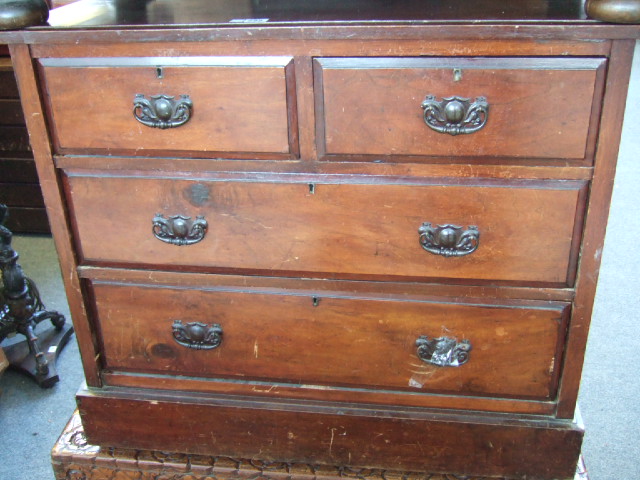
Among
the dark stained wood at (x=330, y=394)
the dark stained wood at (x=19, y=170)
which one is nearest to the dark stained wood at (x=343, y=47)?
the dark stained wood at (x=330, y=394)

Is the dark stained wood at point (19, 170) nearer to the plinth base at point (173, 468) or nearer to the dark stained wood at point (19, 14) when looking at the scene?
the plinth base at point (173, 468)

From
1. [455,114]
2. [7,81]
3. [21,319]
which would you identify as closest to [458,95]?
[455,114]

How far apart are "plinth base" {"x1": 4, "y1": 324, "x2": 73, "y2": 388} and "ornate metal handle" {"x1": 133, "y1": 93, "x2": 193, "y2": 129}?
3.36ft

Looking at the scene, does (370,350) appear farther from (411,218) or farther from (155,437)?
(155,437)

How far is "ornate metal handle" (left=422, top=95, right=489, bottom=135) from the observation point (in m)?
1.02

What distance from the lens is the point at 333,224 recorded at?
3.77 feet

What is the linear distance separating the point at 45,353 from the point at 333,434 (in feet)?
3.28

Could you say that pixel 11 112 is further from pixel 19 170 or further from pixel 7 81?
pixel 19 170

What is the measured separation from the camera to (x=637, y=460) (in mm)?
1557

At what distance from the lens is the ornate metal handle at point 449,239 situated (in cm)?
112

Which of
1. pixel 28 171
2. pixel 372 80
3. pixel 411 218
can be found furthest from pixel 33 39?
pixel 28 171

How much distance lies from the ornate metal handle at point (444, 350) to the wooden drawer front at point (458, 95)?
35cm

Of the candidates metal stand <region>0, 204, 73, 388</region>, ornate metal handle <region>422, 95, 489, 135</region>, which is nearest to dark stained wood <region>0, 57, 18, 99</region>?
metal stand <region>0, 204, 73, 388</region>

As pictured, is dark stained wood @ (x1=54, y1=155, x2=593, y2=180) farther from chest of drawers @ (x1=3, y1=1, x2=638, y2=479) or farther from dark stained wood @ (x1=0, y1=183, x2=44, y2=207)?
dark stained wood @ (x1=0, y1=183, x2=44, y2=207)
